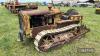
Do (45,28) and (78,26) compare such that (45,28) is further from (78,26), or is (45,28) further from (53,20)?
(78,26)

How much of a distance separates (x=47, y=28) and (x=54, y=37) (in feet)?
2.45

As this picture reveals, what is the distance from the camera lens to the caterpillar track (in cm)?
1128

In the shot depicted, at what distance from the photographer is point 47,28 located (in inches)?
485

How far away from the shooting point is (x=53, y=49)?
11.5 metres

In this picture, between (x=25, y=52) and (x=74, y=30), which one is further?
(x=74, y=30)

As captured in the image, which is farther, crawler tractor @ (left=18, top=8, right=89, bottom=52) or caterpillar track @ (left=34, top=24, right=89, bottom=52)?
crawler tractor @ (left=18, top=8, right=89, bottom=52)

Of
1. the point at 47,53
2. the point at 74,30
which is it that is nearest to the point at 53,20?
the point at 74,30

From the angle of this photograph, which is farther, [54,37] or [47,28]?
[47,28]

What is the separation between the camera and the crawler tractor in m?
11.4

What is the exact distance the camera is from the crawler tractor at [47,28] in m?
11.4

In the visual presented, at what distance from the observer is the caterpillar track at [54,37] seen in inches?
444

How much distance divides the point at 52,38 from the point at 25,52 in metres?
1.47

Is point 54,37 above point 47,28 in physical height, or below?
below

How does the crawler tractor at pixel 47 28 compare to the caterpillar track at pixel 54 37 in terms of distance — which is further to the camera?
the crawler tractor at pixel 47 28
